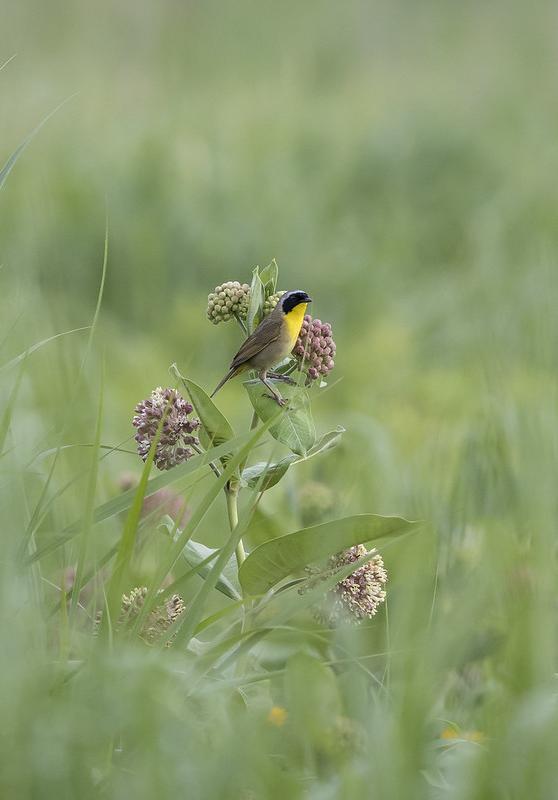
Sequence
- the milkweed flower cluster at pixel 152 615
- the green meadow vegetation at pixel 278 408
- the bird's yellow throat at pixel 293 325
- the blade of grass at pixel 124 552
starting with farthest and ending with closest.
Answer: the bird's yellow throat at pixel 293 325 < the milkweed flower cluster at pixel 152 615 < the blade of grass at pixel 124 552 < the green meadow vegetation at pixel 278 408

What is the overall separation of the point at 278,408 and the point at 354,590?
6.6 inches

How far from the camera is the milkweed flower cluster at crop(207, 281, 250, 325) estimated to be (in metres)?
0.98

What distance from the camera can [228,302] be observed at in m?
0.99

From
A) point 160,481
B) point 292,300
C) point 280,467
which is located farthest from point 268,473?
point 292,300

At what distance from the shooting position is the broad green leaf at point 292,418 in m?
0.92

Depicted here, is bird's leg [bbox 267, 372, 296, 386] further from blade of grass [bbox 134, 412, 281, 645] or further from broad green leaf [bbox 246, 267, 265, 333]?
blade of grass [bbox 134, 412, 281, 645]

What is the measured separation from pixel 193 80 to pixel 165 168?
4.49 ft

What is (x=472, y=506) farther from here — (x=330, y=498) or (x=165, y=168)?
(x=165, y=168)

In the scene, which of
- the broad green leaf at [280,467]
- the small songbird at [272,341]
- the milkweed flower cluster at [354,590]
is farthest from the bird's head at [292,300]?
the milkweed flower cluster at [354,590]

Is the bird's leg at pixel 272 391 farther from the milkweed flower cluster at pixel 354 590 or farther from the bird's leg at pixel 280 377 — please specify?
the milkweed flower cluster at pixel 354 590

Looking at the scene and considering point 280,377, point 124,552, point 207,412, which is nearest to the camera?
point 124,552

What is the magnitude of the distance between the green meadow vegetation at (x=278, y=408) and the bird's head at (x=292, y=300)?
3.1 inches

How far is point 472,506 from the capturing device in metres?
1.53

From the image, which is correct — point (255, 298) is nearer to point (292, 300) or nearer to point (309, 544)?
point (292, 300)
